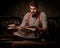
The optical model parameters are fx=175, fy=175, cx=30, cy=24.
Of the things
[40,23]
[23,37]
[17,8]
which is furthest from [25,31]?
[17,8]

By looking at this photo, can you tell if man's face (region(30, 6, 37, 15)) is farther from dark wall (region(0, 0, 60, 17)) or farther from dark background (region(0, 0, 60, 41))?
dark wall (region(0, 0, 60, 17))

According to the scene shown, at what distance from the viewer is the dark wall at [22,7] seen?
3.59m

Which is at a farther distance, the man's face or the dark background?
the dark background

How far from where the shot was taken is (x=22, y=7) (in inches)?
143

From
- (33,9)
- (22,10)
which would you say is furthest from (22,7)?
(33,9)

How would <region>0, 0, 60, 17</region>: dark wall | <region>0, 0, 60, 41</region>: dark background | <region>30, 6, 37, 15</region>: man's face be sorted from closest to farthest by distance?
<region>30, 6, 37, 15</region>: man's face < <region>0, 0, 60, 41</region>: dark background < <region>0, 0, 60, 17</region>: dark wall

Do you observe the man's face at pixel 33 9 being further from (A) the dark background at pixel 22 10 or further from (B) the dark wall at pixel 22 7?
(B) the dark wall at pixel 22 7

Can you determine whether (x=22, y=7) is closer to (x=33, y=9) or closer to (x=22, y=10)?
(x=22, y=10)

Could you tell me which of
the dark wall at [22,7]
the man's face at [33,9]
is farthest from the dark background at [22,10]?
the man's face at [33,9]

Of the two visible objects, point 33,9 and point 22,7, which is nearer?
point 33,9

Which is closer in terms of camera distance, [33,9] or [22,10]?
[33,9]

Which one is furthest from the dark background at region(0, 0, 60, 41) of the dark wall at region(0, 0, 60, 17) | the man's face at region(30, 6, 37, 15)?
the man's face at region(30, 6, 37, 15)

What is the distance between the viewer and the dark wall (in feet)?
11.8

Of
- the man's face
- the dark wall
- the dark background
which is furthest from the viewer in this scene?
the dark wall
